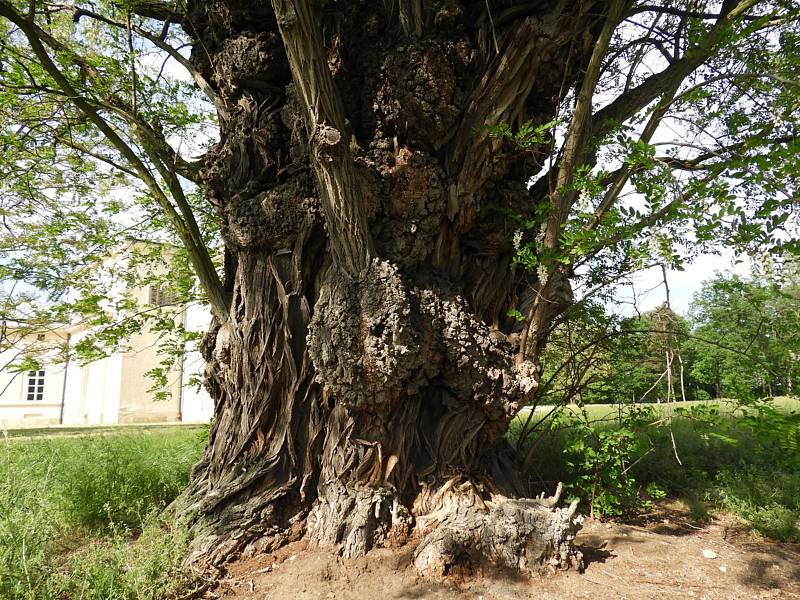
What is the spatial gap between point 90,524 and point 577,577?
3.98 m

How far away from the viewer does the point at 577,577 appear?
127 inches

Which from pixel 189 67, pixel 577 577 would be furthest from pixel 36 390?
pixel 577 577

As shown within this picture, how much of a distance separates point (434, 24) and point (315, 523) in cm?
A: 410

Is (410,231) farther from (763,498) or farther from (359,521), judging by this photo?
(763,498)

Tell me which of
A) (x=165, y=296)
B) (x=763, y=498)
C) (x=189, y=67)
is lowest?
(x=763, y=498)

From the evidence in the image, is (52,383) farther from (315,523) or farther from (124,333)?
(315,523)

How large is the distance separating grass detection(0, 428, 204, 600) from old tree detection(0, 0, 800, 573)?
39cm

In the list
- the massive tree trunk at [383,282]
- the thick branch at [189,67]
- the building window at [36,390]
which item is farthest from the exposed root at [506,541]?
the building window at [36,390]

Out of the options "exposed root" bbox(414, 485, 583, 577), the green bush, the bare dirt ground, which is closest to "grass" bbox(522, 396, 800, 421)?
the green bush

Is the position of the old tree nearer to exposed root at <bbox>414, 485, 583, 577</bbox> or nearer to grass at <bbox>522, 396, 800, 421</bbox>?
exposed root at <bbox>414, 485, 583, 577</bbox>

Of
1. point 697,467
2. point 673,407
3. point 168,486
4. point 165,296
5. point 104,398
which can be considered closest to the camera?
point 673,407

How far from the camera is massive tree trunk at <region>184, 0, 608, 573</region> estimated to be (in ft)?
11.4

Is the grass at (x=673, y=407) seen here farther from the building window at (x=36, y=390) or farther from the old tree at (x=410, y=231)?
the building window at (x=36, y=390)

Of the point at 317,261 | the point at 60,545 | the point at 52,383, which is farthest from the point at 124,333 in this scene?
the point at 52,383
